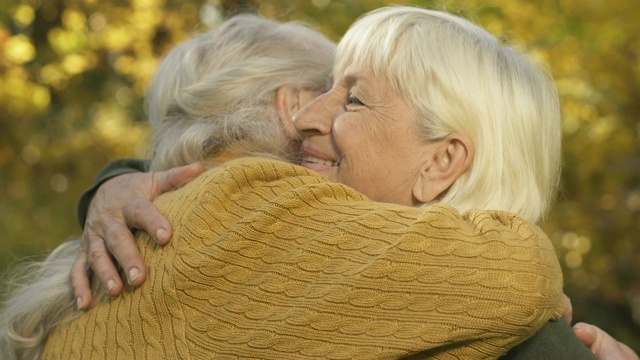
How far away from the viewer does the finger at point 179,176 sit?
2.54 m

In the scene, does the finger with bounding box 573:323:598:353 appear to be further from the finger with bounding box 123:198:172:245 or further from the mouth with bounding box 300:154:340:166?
the finger with bounding box 123:198:172:245

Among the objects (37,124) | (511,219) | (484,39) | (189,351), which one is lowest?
(37,124)

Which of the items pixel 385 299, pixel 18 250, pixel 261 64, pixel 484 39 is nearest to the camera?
pixel 385 299

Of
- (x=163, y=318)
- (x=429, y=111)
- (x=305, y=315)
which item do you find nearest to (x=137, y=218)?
(x=163, y=318)

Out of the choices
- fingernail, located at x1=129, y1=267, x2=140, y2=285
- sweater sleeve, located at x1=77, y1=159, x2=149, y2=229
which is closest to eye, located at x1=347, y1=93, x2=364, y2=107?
fingernail, located at x1=129, y1=267, x2=140, y2=285

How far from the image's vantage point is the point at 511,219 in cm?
218

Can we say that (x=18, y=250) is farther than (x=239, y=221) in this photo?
Yes

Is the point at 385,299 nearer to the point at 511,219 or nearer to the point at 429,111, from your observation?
the point at 511,219

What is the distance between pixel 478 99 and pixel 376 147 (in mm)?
293

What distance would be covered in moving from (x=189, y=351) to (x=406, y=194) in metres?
0.75

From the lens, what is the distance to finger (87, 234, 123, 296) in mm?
2354

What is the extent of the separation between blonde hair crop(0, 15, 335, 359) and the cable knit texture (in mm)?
353

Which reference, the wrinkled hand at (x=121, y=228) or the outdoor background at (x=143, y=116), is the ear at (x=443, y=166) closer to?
the wrinkled hand at (x=121, y=228)

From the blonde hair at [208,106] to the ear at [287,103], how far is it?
0.7 inches
